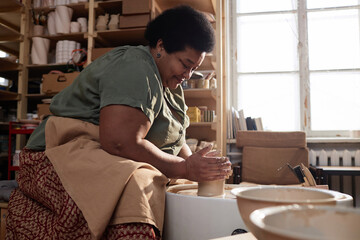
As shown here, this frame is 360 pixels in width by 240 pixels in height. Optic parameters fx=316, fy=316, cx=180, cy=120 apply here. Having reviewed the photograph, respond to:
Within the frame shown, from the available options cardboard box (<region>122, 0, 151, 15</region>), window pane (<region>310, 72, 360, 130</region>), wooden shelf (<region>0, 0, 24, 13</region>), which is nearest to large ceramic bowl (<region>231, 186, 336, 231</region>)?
cardboard box (<region>122, 0, 151, 15</region>)

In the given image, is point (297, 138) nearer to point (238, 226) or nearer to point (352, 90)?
point (352, 90)

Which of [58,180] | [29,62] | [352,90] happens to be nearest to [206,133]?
[352,90]

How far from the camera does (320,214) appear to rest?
0.26 m

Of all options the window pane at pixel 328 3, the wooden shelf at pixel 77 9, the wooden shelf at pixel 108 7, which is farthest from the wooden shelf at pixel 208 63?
the window pane at pixel 328 3

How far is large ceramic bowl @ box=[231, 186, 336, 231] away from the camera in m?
0.31

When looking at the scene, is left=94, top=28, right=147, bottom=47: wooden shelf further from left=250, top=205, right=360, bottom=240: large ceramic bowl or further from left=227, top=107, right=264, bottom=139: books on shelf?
left=250, top=205, right=360, bottom=240: large ceramic bowl

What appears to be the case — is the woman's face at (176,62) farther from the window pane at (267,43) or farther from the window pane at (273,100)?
the window pane at (267,43)

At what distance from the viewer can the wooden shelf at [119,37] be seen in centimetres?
319

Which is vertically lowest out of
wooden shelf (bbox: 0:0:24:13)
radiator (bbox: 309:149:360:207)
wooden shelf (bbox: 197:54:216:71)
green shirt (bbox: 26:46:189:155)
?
radiator (bbox: 309:149:360:207)

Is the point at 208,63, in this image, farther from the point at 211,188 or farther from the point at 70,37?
the point at 211,188

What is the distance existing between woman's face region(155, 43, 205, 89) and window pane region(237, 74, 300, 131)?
9.36 ft

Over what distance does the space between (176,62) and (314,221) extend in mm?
927

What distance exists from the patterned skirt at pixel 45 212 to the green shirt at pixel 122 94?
0.10 metres

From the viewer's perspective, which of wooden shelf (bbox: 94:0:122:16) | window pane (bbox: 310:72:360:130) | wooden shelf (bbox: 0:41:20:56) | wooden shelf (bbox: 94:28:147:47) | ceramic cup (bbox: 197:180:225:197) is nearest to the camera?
ceramic cup (bbox: 197:180:225:197)
